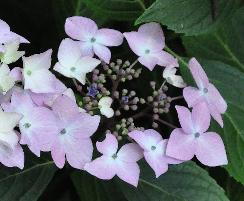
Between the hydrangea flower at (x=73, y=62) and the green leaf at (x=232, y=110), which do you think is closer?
the hydrangea flower at (x=73, y=62)

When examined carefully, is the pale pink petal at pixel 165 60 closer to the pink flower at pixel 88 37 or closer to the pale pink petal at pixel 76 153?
the pink flower at pixel 88 37

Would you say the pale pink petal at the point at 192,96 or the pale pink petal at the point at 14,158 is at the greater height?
the pale pink petal at the point at 192,96

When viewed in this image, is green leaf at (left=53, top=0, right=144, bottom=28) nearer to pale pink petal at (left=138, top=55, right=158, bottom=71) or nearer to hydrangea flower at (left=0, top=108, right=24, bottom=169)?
pale pink petal at (left=138, top=55, right=158, bottom=71)

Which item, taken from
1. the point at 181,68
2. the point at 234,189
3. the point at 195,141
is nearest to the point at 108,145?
the point at 195,141

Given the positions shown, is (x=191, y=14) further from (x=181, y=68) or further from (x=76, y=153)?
(x=76, y=153)

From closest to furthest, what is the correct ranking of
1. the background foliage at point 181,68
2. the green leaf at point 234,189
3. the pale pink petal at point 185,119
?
the pale pink petal at point 185,119 → the background foliage at point 181,68 → the green leaf at point 234,189

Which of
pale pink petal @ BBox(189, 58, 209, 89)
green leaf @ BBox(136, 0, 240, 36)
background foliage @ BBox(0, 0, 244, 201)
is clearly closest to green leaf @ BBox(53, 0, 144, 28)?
background foliage @ BBox(0, 0, 244, 201)

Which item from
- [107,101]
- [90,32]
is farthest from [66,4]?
[107,101]

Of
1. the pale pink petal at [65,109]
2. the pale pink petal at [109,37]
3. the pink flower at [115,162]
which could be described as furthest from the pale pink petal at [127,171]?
the pale pink petal at [109,37]
